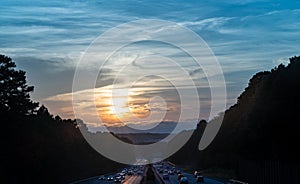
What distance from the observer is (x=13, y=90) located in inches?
3413

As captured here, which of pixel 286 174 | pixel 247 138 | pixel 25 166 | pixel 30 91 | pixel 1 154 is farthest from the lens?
pixel 30 91

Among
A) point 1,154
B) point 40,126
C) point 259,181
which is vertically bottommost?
point 259,181

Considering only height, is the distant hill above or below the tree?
below

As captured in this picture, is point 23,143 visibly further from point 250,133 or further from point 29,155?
point 250,133

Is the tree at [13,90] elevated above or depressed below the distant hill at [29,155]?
above

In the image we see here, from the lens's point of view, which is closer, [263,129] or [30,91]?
[263,129]

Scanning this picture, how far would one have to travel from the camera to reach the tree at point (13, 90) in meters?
82.4

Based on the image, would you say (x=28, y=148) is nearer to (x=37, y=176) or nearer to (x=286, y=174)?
(x=37, y=176)

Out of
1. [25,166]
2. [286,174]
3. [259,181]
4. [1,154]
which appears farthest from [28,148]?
[286,174]

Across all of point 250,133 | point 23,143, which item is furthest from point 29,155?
point 250,133

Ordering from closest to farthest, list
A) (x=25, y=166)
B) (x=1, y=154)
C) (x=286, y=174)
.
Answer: (x=286, y=174) → (x=1, y=154) → (x=25, y=166)

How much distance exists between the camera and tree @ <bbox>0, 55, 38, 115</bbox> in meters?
82.4

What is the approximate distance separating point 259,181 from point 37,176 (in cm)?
2963

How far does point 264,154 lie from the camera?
7888cm
